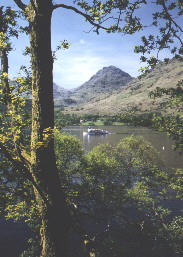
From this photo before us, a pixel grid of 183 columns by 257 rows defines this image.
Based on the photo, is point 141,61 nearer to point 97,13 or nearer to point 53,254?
point 97,13

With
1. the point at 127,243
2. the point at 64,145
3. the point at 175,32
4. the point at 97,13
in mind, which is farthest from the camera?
the point at 64,145

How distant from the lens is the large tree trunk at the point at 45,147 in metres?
5.88

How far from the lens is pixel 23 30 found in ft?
30.9

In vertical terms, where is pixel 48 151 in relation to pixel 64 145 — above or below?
above

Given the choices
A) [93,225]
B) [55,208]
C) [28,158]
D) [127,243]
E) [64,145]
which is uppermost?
[28,158]

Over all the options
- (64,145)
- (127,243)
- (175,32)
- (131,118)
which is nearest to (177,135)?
(131,118)

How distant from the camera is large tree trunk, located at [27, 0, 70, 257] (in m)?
5.88

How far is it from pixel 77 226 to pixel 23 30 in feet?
27.8

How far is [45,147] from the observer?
6.04 meters

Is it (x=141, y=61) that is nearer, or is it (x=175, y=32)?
(x=175, y=32)

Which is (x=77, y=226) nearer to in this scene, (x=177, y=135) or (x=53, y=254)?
(x=53, y=254)

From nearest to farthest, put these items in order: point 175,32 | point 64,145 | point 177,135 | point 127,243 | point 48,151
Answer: point 48,151 → point 175,32 → point 177,135 → point 127,243 → point 64,145

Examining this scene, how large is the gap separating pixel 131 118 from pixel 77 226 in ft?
27.0

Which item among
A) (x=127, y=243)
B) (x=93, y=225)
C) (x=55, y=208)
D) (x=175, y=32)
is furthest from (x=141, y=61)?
(x=93, y=225)
